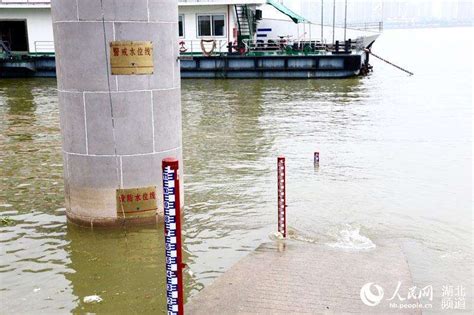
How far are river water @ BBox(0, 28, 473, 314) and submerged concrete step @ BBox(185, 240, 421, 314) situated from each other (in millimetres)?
487

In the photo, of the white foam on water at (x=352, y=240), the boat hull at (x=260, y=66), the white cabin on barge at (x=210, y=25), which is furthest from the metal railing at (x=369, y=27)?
the white foam on water at (x=352, y=240)

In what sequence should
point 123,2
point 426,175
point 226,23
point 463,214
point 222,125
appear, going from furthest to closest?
point 226,23
point 222,125
point 426,175
point 463,214
point 123,2

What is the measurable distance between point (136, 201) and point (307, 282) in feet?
12.5

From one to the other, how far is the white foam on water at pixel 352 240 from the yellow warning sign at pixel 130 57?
173 inches

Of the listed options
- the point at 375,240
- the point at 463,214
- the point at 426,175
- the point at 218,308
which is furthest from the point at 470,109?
the point at 218,308

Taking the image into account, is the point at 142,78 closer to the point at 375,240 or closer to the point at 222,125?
the point at 375,240

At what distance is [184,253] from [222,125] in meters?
13.3

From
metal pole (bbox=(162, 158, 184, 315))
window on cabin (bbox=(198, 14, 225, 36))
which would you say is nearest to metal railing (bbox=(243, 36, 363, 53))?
window on cabin (bbox=(198, 14, 225, 36))

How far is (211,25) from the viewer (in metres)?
42.5

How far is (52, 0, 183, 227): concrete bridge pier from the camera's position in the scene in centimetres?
913

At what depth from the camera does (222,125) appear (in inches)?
872

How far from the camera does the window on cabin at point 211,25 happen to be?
42.3 metres

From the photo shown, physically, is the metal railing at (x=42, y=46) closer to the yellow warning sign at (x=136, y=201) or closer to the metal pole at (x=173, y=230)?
the yellow warning sign at (x=136, y=201)

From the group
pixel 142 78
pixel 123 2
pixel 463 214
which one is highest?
pixel 123 2
